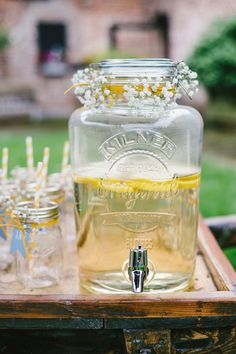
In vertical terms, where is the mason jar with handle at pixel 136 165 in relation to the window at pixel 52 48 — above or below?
above

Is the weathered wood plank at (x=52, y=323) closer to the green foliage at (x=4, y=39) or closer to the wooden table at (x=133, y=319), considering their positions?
the wooden table at (x=133, y=319)

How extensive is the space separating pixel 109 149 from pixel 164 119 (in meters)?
0.12

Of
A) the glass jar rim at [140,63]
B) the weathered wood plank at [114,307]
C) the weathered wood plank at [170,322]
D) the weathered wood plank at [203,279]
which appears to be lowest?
the weathered wood plank at [203,279]

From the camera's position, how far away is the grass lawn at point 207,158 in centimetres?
340

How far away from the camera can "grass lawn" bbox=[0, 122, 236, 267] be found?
11.2ft

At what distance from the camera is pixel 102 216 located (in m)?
1.11

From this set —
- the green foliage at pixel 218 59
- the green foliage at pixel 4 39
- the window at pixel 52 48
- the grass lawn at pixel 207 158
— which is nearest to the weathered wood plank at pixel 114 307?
the grass lawn at pixel 207 158

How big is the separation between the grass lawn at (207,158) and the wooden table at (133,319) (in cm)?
165

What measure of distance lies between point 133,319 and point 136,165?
30 cm

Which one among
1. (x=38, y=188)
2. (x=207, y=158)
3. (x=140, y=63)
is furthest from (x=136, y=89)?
(x=207, y=158)

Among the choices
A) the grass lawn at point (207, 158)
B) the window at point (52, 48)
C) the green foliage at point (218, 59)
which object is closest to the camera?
the grass lawn at point (207, 158)

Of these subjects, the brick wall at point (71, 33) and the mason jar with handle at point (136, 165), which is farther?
the brick wall at point (71, 33)

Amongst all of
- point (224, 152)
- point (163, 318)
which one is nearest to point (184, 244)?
point (163, 318)

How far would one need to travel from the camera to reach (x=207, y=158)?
16.1ft
